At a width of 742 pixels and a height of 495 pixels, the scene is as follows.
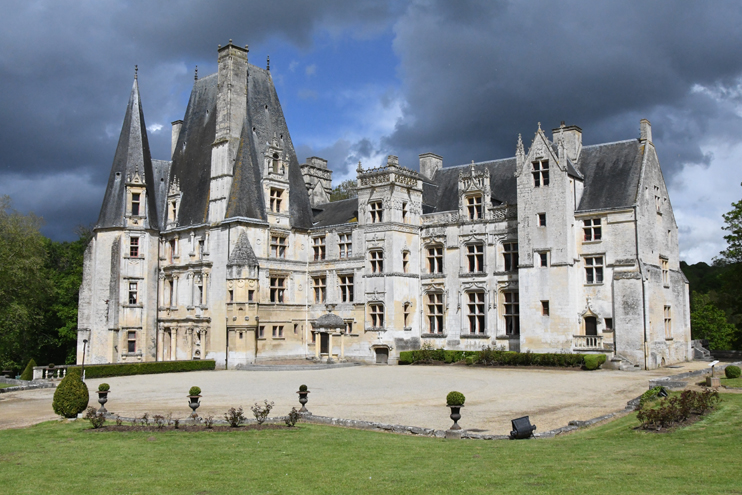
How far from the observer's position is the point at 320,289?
4431cm

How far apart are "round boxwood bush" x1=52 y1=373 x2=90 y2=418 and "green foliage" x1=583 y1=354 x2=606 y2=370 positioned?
75.3 ft

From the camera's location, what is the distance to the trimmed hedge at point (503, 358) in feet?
110

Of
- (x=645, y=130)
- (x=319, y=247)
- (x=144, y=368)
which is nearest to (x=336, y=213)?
(x=319, y=247)

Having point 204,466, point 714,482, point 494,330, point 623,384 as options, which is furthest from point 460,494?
point 494,330

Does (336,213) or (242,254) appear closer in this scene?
(242,254)

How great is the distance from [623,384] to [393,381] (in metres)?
9.02

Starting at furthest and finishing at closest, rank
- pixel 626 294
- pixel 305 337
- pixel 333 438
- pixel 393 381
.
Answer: pixel 305 337 → pixel 626 294 → pixel 393 381 → pixel 333 438

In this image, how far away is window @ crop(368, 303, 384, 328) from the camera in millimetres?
41156

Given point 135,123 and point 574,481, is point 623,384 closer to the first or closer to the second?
point 574,481

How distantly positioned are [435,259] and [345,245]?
5679 mm

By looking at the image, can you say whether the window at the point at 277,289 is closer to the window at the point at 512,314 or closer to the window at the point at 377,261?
the window at the point at 377,261

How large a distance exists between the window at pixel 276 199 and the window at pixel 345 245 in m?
4.24

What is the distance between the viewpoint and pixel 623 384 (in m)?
26.3

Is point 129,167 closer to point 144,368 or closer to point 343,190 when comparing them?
point 144,368
